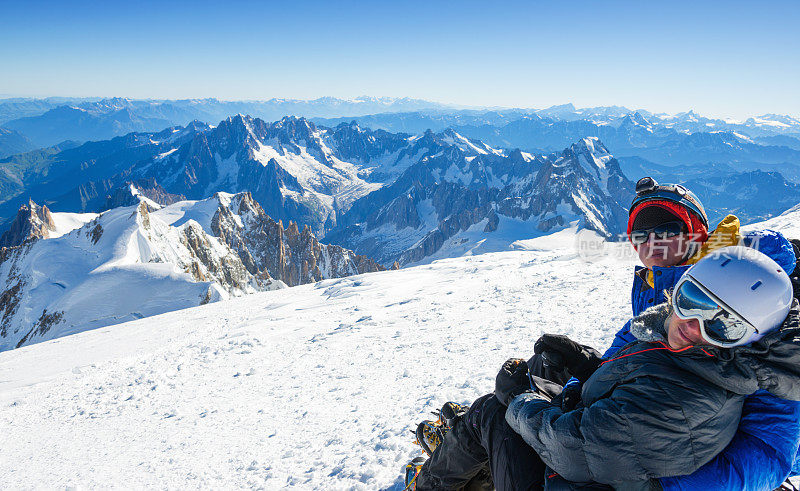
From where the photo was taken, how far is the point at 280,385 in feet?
33.4

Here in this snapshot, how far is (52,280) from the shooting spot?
2073 inches

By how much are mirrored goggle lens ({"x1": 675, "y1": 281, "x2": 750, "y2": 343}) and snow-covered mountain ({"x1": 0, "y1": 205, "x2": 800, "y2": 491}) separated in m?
4.73

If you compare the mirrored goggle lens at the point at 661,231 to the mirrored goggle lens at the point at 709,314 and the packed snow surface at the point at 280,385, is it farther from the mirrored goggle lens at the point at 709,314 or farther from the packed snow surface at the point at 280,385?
the packed snow surface at the point at 280,385

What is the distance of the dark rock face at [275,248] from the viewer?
5468 inches

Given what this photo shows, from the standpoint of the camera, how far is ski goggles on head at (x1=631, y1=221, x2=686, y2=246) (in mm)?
4320

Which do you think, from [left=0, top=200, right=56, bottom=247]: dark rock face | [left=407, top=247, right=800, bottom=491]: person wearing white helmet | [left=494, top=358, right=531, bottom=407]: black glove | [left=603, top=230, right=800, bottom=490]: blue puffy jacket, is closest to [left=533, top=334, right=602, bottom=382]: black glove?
[left=494, top=358, right=531, bottom=407]: black glove

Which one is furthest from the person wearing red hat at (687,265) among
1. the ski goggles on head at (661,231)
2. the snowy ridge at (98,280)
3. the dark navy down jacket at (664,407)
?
the snowy ridge at (98,280)

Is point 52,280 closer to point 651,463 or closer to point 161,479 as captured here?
point 161,479

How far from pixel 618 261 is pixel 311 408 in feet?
65.7

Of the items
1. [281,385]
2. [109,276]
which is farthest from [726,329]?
[109,276]

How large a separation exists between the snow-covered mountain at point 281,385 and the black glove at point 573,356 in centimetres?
313

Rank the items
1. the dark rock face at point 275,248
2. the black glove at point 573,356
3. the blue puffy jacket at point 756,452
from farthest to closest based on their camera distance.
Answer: the dark rock face at point 275,248 < the black glove at point 573,356 < the blue puffy jacket at point 756,452

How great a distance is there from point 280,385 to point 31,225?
635ft

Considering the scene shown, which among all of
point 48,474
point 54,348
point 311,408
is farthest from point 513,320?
point 54,348
